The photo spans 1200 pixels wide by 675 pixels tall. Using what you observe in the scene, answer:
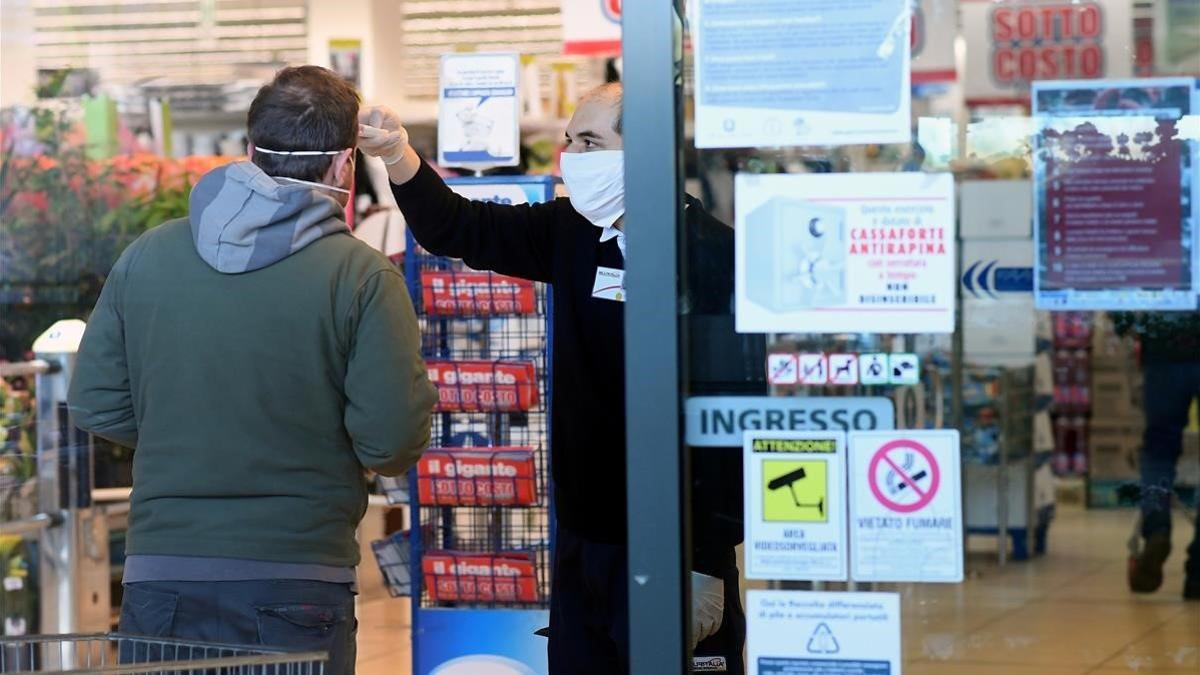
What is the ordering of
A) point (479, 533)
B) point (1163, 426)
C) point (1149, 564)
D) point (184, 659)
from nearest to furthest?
point (184, 659), point (1163, 426), point (1149, 564), point (479, 533)

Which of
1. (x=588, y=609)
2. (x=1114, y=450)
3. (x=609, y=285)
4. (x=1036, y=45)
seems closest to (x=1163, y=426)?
(x=1114, y=450)

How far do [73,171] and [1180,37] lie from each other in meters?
4.09

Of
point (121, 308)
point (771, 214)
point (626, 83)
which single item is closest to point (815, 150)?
point (771, 214)

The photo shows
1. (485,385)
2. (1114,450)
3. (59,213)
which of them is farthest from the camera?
(59,213)

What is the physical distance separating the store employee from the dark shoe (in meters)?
0.89

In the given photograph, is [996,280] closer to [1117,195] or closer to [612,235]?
[1117,195]

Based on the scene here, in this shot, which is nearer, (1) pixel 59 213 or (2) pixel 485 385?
(2) pixel 485 385

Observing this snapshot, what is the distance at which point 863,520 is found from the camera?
7.38ft

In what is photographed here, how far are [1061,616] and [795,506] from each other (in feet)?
2.81

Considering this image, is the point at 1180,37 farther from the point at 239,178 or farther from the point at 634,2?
the point at 239,178

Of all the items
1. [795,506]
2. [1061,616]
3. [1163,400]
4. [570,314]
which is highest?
[570,314]

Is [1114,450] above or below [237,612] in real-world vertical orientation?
above

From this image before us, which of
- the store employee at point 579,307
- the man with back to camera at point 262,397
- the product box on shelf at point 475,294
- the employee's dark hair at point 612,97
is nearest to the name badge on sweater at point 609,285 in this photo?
the store employee at point 579,307

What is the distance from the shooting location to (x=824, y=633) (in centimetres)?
228
